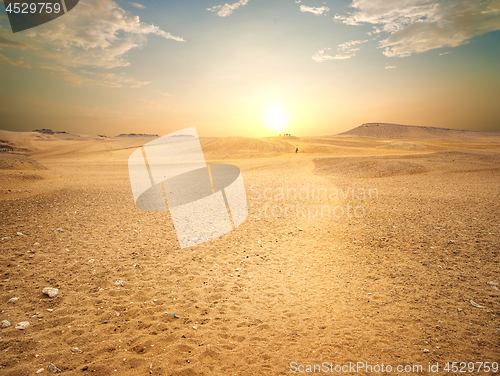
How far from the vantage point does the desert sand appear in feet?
11.1

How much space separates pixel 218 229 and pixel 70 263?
4.54 m

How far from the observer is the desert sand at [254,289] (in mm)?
3393

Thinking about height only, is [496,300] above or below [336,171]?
below

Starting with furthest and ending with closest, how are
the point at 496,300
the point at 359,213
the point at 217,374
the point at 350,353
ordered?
the point at 359,213, the point at 496,300, the point at 350,353, the point at 217,374

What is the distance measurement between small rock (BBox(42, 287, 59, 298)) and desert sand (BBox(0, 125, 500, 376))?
0.08 meters

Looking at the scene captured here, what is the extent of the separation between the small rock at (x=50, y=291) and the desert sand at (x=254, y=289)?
79 millimetres

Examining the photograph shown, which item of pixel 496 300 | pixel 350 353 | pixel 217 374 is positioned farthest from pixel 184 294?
pixel 496 300

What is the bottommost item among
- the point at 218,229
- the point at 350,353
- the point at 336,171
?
the point at 350,353

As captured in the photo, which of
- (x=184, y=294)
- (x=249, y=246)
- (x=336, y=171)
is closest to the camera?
(x=184, y=294)

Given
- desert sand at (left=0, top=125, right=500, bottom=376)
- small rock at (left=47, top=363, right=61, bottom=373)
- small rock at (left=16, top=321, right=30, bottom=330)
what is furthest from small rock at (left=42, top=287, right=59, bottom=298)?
small rock at (left=47, top=363, right=61, bottom=373)

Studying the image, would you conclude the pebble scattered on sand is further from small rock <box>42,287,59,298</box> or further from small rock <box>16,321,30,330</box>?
small rock <box>42,287,59,298</box>

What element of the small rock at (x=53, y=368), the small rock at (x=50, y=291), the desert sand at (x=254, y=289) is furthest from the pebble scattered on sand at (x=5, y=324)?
the small rock at (x=53, y=368)

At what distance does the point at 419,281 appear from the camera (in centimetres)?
513

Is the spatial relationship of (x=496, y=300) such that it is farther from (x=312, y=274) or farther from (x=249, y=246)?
(x=249, y=246)
